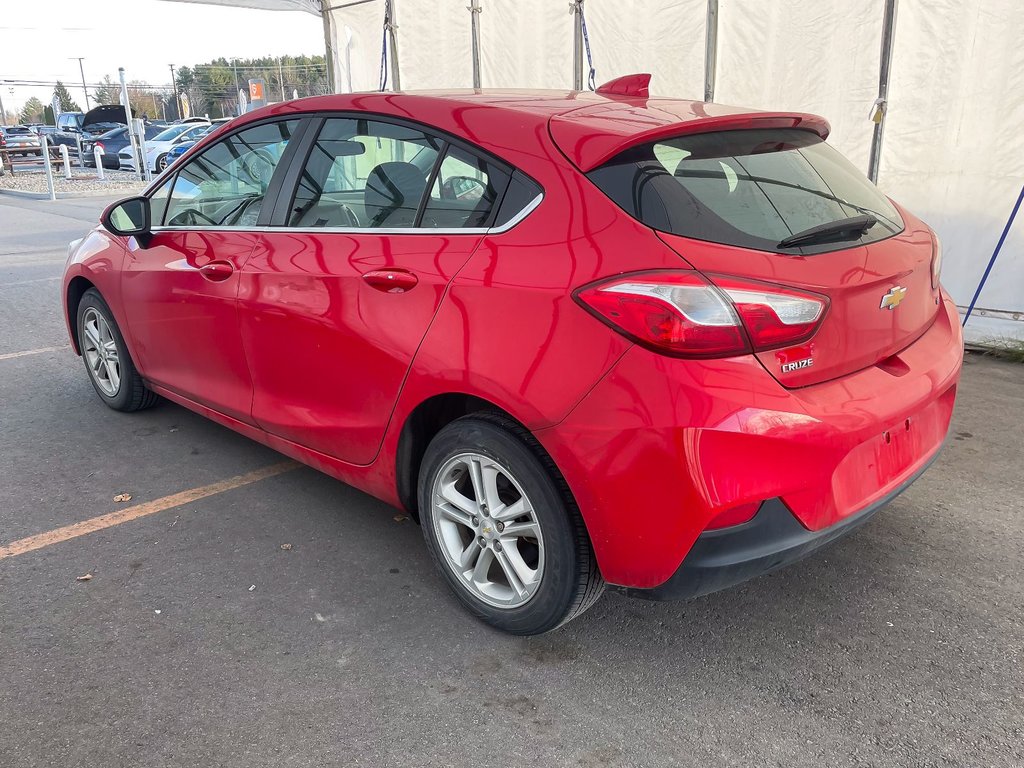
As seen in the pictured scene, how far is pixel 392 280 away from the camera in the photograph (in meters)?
2.69

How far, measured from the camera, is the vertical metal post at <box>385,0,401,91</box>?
9.68m

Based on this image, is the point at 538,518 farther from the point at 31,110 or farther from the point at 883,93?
the point at 31,110

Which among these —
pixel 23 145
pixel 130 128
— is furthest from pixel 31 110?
pixel 130 128

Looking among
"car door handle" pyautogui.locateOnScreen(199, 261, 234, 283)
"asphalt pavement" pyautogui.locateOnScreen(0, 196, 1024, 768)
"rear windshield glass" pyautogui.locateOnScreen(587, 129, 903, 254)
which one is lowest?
"asphalt pavement" pyautogui.locateOnScreen(0, 196, 1024, 768)

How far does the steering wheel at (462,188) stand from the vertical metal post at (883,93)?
4763 mm

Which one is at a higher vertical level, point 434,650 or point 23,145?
point 23,145

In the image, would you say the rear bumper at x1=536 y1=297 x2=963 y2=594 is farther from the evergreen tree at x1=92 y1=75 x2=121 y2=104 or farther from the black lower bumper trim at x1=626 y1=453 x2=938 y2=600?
the evergreen tree at x1=92 y1=75 x2=121 y2=104

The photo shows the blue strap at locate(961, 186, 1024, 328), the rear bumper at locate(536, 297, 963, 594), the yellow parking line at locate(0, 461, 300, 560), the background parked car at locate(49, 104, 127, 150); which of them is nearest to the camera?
the rear bumper at locate(536, 297, 963, 594)

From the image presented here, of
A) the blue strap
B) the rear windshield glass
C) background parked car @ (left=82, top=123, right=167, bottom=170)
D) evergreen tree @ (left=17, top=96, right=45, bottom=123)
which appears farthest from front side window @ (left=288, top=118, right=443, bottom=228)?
evergreen tree @ (left=17, top=96, right=45, bottom=123)

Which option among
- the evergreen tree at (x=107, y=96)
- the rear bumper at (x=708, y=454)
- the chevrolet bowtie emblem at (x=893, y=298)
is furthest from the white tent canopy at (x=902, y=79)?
the evergreen tree at (x=107, y=96)

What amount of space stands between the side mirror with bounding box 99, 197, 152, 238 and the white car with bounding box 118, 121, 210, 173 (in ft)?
66.1

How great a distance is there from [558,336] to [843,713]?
1278 mm

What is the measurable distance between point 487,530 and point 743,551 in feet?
2.69

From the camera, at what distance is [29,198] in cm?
1914
